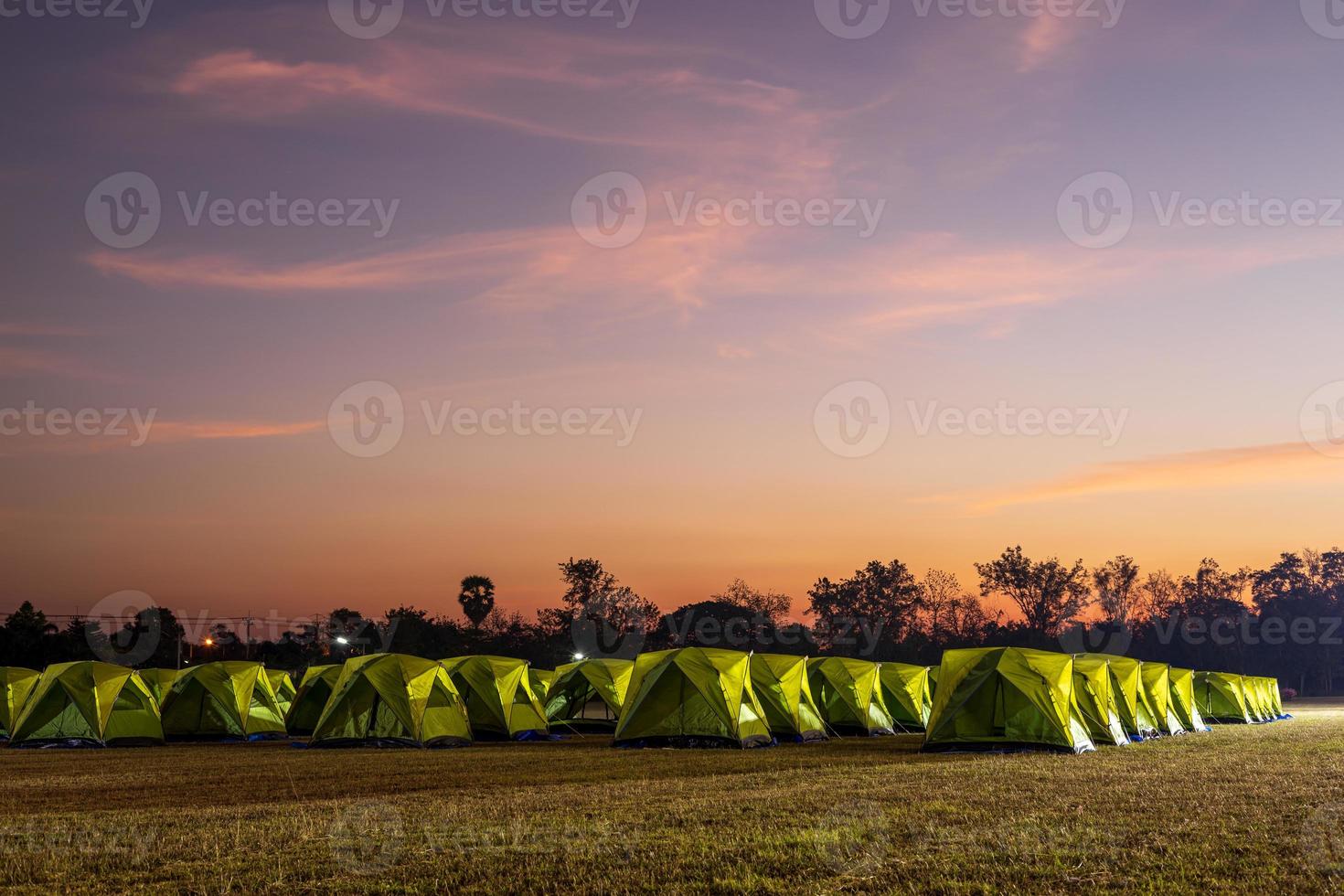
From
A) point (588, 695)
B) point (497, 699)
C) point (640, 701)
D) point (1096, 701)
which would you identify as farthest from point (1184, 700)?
point (497, 699)

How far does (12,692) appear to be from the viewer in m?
36.8

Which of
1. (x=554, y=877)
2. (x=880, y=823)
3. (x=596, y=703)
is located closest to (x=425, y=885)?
(x=554, y=877)

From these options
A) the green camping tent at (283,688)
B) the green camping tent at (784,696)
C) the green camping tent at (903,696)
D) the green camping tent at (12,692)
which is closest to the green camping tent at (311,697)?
the green camping tent at (283,688)

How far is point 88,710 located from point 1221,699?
41.0 metres

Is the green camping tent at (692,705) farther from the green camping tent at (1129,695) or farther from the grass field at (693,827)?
the green camping tent at (1129,695)

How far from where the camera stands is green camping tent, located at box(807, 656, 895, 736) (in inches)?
1421

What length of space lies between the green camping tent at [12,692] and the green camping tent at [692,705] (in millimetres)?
20534

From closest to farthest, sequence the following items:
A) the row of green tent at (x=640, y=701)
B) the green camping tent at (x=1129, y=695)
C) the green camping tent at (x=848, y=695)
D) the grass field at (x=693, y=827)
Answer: the grass field at (x=693, y=827), the row of green tent at (x=640, y=701), the green camping tent at (x=1129, y=695), the green camping tent at (x=848, y=695)

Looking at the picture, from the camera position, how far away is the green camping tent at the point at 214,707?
117ft

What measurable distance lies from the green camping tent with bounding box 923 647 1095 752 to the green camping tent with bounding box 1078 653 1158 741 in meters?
5.32

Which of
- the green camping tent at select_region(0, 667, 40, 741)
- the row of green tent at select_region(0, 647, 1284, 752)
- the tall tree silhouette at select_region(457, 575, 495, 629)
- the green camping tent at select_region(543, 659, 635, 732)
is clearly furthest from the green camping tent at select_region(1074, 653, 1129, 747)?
the tall tree silhouette at select_region(457, 575, 495, 629)

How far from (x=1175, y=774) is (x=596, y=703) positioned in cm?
2337

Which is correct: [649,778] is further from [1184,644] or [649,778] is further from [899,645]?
[1184,644]

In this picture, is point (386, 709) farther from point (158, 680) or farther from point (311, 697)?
point (158, 680)
